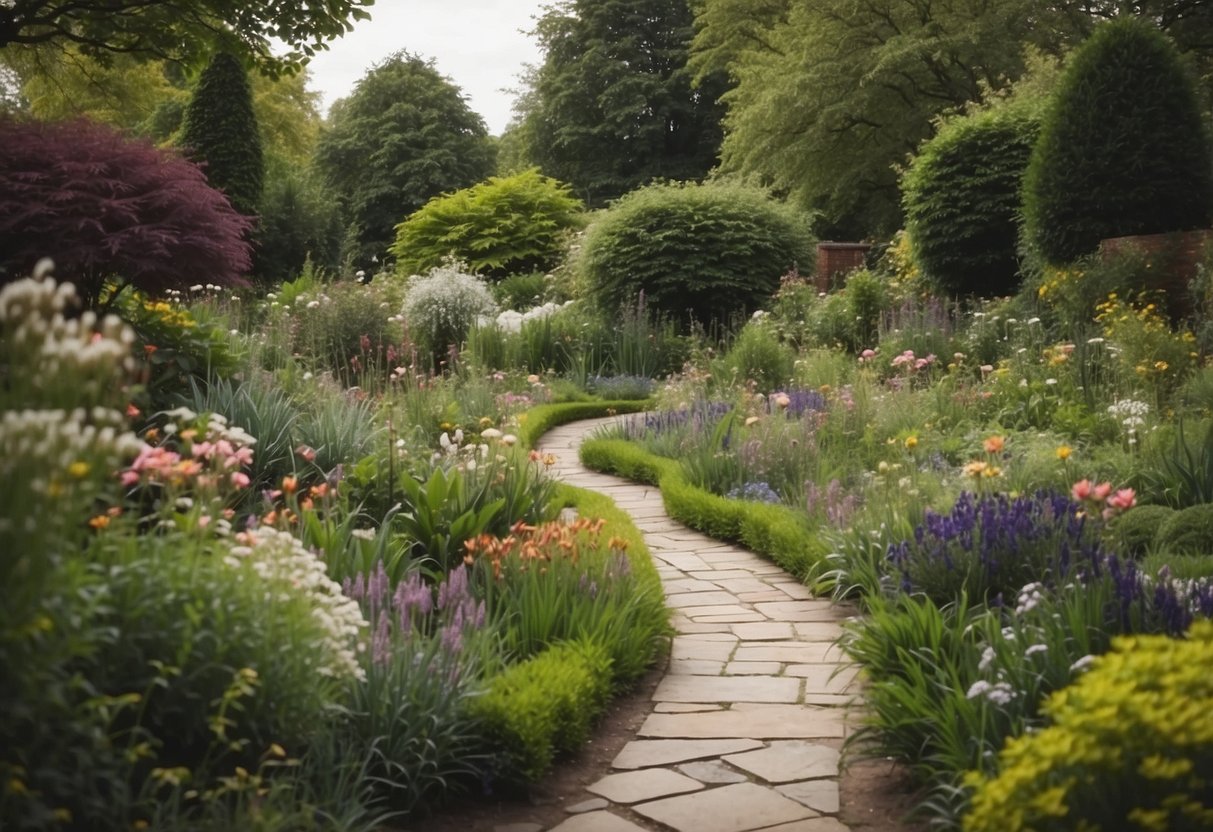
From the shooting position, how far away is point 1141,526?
18.1 feet

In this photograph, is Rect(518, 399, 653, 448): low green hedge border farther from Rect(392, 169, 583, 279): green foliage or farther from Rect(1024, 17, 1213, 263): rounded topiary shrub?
Rect(392, 169, 583, 279): green foliage

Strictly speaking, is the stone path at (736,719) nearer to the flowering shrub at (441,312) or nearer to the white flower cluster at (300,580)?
the white flower cluster at (300,580)

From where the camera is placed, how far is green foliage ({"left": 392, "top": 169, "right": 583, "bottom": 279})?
75.3 ft

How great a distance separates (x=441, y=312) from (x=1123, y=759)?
519 inches

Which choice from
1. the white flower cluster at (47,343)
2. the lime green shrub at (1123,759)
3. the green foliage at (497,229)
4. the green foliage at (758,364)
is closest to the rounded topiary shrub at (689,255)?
the green foliage at (758,364)

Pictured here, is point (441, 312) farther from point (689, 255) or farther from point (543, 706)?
point (543, 706)

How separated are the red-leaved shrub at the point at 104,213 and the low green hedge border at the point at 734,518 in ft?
10.1

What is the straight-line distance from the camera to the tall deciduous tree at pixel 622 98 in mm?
33938

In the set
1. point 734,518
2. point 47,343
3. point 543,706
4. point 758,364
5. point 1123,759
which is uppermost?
point 47,343

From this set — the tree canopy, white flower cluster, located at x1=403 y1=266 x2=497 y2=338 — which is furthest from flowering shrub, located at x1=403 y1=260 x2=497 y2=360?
Result: the tree canopy

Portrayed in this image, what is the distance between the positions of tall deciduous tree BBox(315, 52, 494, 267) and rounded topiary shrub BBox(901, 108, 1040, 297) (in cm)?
2024

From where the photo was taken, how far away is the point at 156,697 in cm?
264

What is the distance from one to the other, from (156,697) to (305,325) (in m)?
11.1

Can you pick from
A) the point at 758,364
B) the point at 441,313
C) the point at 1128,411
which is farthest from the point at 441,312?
the point at 1128,411
